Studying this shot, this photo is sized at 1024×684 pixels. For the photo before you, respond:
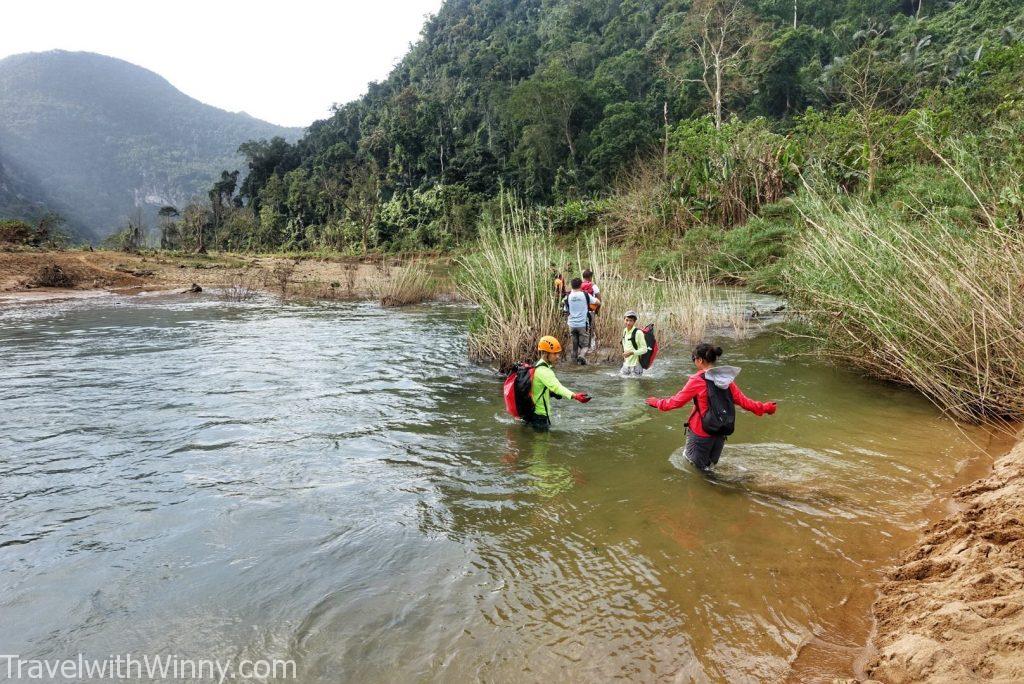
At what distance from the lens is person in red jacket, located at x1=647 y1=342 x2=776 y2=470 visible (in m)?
5.13

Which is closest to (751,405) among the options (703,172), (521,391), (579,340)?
(521,391)

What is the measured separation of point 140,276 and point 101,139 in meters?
166

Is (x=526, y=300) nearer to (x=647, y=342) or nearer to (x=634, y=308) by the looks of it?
(x=647, y=342)

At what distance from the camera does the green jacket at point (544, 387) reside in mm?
6543

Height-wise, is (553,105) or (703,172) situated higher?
(553,105)

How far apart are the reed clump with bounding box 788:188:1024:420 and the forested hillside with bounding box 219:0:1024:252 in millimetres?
11996

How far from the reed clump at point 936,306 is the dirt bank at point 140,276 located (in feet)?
57.9

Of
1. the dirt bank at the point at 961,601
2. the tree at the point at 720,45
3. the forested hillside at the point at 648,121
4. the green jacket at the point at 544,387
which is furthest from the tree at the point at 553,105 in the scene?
the dirt bank at the point at 961,601

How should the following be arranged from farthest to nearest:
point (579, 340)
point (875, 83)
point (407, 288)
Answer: point (875, 83), point (407, 288), point (579, 340)

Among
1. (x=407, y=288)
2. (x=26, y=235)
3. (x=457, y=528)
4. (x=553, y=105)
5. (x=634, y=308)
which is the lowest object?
(x=457, y=528)

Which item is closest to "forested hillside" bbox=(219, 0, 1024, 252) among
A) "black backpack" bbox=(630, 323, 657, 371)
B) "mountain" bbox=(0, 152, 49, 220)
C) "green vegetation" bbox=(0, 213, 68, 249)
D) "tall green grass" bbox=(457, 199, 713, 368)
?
"tall green grass" bbox=(457, 199, 713, 368)

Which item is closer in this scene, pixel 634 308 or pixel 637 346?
pixel 637 346

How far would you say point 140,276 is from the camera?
86.1 feet

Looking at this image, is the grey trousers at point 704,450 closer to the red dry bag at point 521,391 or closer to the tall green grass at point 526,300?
the red dry bag at point 521,391
